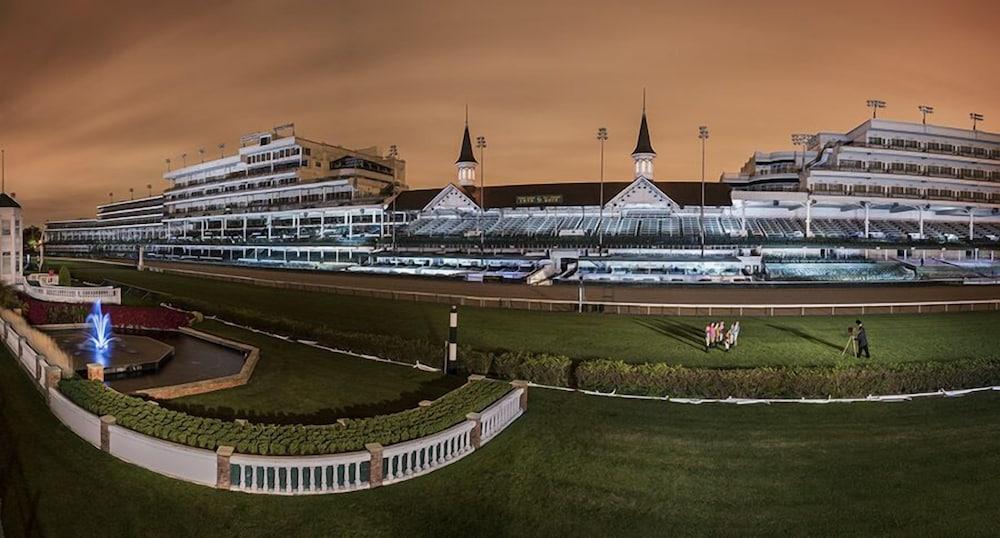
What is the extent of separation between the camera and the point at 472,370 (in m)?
18.3

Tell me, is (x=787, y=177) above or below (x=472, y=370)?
above

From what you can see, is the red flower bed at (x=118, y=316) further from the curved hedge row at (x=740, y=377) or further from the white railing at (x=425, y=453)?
the white railing at (x=425, y=453)

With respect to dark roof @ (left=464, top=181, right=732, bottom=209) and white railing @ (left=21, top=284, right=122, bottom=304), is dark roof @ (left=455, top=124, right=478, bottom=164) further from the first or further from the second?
white railing @ (left=21, top=284, right=122, bottom=304)

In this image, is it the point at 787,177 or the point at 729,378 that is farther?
the point at 787,177

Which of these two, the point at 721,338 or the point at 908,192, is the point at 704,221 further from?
the point at 721,338

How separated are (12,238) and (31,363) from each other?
25.3m

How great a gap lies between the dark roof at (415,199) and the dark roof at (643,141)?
2543 centimetres

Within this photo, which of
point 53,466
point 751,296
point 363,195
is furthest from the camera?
point 363,195

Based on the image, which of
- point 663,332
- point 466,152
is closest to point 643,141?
point 466,152

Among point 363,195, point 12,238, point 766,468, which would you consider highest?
point 363,195

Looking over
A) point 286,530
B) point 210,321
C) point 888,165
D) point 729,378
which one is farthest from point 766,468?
point 888,165

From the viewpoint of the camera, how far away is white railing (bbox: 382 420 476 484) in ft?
33.3

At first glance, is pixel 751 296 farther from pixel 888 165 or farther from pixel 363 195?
pixel 363 195

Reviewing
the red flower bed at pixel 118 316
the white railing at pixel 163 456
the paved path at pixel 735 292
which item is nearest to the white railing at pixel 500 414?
the white railing at pixel 163 456
